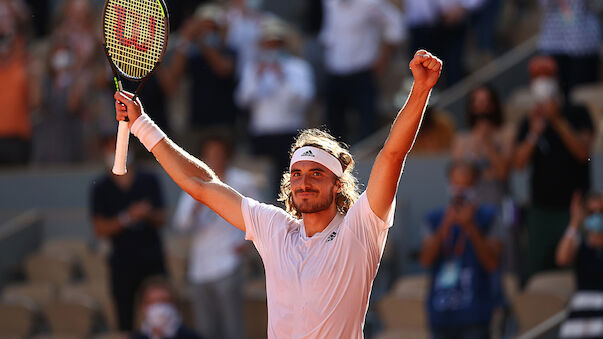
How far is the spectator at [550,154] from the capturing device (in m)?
7.83

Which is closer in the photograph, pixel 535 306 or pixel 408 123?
pixel 408 123

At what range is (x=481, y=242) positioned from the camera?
6.94m

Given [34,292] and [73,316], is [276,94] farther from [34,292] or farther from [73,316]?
[34,292]

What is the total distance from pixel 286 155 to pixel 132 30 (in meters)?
5.52

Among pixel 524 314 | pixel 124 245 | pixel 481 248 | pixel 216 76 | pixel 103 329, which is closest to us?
pixel 481 248

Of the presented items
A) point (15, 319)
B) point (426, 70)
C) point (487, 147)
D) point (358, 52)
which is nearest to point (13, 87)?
Answer: point (15, 319)

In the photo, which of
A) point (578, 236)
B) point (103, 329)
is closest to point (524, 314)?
point (578, 236)

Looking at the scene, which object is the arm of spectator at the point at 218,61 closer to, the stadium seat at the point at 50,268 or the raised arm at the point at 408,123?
the stadium seat at the point at 50,268

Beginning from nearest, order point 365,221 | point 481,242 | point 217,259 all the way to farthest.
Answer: point 365,221, point 481,242, point 217,259

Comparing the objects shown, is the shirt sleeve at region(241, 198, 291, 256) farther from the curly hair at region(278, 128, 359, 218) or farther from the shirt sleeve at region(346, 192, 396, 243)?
the shirt sleeve at region(346, 192, 396, 243)

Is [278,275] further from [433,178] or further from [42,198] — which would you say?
[42,198]

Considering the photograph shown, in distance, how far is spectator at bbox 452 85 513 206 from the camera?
7934 mm

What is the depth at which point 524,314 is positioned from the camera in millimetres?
7758

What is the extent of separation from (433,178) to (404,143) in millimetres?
5709
